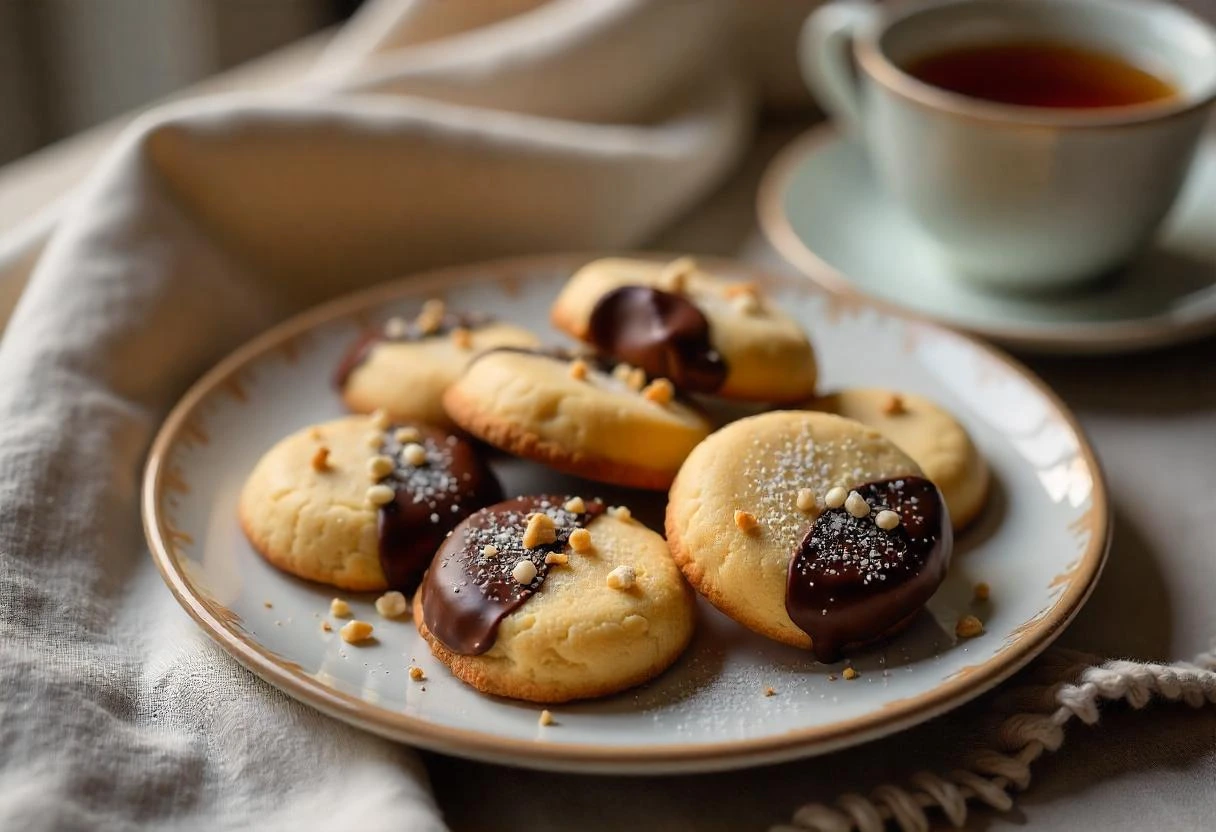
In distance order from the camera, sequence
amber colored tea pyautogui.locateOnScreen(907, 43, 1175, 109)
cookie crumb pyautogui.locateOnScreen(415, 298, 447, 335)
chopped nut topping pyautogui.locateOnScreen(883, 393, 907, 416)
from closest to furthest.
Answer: chopped nut topping pyautogui.locateOnScreen(883, 393, 907, 416) → cookie crumb pyautogui.locateOnScreen(415, 298, 447, 335) → amber colored tea pyautogui.locateOnScreen(907, 43, 1175, 109)

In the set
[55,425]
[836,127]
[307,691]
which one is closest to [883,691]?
[307,691]

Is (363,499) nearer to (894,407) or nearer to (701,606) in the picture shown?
(701,606)

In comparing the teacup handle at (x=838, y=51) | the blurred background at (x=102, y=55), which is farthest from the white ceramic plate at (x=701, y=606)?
the blurred background at (x=102, y=55)

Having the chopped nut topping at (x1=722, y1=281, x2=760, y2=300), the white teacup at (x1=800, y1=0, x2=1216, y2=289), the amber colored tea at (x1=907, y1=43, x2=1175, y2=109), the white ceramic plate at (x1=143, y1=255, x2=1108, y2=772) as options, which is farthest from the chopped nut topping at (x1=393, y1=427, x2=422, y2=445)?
the amber colored tea at (x1=907, y1=43, x2=1175, y2=109)

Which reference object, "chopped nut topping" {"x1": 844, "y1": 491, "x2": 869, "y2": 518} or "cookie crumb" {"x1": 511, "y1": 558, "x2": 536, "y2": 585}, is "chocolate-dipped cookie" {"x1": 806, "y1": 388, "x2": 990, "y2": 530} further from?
"cookie crumb" {"x1": 511, "y1": 558, "x2": 536, "y2": 585}

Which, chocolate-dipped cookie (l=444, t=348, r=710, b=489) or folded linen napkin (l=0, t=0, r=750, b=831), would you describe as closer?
folded linen napkin (l=0, t=0, r=750, b=831)

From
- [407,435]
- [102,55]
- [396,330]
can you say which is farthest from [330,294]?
[102,55]
